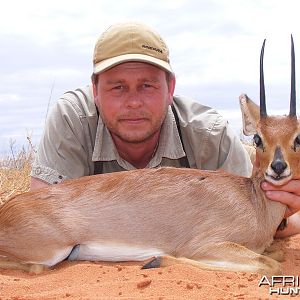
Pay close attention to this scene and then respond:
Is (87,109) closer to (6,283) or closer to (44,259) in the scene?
(44,259)

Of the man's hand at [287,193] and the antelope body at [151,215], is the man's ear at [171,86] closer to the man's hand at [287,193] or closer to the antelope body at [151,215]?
the antelope body at [151,215]

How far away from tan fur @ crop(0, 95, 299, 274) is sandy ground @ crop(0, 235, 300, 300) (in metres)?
0.30

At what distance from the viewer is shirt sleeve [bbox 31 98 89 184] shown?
22.5 feet

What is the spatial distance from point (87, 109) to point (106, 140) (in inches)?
20.0

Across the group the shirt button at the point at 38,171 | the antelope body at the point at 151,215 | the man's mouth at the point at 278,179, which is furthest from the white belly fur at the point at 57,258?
the man's mouth at the point at 278,179

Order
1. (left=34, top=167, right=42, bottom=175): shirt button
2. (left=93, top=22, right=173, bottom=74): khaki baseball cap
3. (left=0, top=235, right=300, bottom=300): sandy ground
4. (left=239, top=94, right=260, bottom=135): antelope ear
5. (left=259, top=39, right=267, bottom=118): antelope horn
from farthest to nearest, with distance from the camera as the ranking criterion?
1. (left=34, top=167, right=42, bottom=175): shirt button
2. (left=93, top=22, right=173, bottom=74): khaki baseball cap
3. (left=239, top=94, right=260, bottom=135): antelope ear
4. (left=259, top=39, right=267, bottom=118): antelope horn
5. (left=0, top=235, right=300, bottom=300): sandy ground

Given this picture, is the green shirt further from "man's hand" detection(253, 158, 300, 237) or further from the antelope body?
"man's hand" detection(253, 158, 300, 237)

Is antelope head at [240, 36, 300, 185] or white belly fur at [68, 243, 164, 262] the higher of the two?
antelope head at [240, 36, 300, 185]

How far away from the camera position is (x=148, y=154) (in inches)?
289

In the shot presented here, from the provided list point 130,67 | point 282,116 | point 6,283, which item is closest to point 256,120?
point 282,116

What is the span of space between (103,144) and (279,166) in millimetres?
2465

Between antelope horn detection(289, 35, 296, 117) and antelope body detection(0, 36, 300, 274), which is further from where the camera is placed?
antelope horn detection(289, 35, 296, 117)

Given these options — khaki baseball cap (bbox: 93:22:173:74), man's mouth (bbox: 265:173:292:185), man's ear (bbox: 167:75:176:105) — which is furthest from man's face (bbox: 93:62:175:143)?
man's mouth (bbox: 265:173:292:185)

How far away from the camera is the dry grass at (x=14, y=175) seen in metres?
10.0
